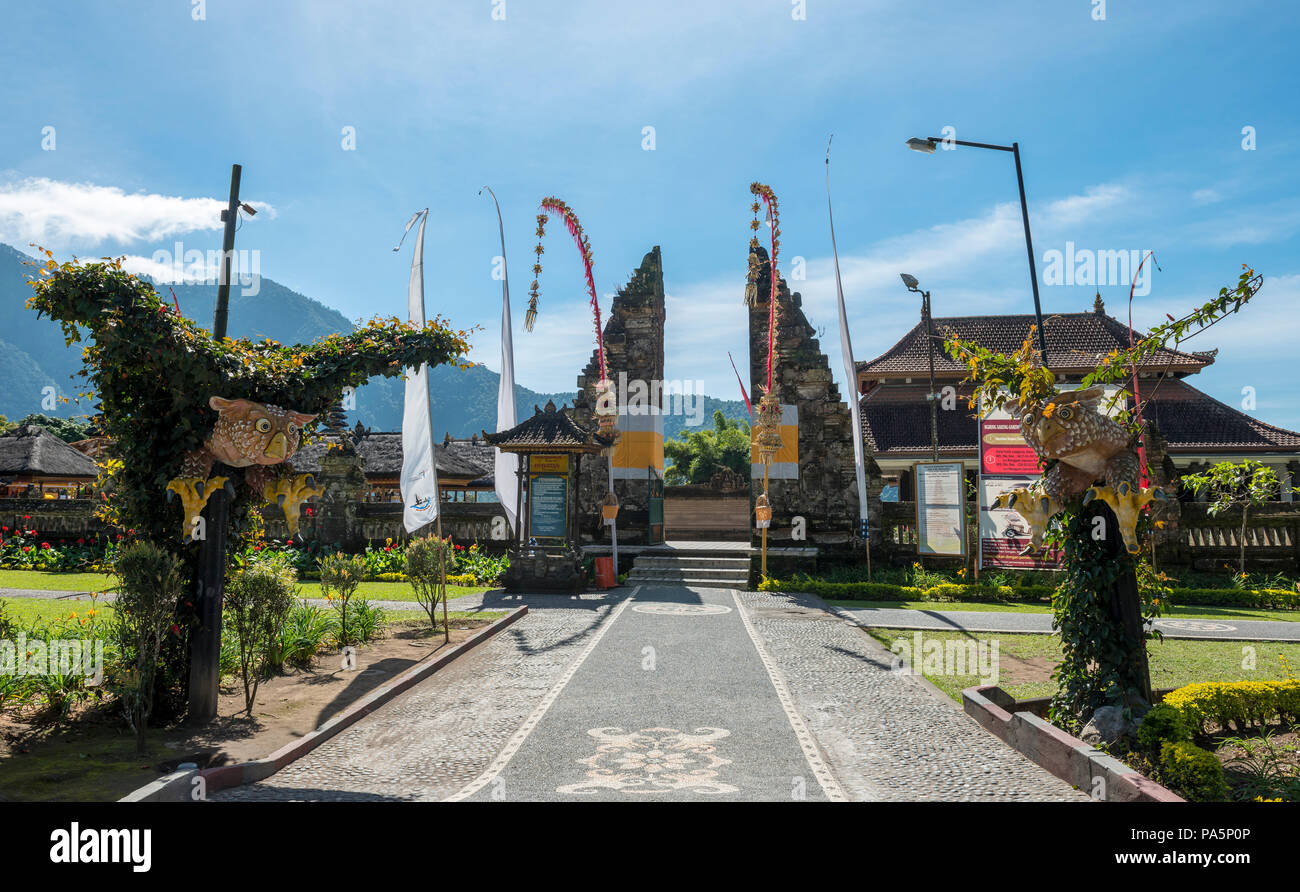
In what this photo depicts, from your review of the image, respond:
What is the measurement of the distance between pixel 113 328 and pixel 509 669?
610 centimetres

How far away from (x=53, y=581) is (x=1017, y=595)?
24.7 metres

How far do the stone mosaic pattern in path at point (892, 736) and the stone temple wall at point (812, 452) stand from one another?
35.7ft

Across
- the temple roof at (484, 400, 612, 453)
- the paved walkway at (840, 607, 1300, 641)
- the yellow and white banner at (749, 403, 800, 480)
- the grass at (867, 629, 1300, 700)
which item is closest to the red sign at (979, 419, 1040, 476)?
the paved walkway at (840, 607, 1300, 641)

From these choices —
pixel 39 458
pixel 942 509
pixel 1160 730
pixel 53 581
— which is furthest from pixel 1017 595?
pixel 39 458

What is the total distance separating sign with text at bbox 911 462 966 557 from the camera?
18188 millimetres

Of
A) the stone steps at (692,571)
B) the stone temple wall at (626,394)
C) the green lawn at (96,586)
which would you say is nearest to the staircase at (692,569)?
the stone steps at (692,571)

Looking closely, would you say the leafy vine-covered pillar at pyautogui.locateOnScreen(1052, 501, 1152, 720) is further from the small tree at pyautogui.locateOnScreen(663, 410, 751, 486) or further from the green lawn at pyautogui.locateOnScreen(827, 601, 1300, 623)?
the small tree at pyautogui.locateOnScreen(663, 410, 751, 486)

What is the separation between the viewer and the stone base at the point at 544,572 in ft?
59.1

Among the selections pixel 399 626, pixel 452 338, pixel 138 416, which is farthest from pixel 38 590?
pixel 452 338

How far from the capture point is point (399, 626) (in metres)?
12.8

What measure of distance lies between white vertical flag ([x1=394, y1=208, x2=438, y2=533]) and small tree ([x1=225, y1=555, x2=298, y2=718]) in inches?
200

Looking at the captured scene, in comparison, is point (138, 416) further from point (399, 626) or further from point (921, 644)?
point (921, 644)

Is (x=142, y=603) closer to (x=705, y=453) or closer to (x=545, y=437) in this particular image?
(x=545, y=437)
